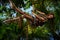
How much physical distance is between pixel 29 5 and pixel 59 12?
23.9 inches

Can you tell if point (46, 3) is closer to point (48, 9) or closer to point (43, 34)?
point (48, 9)

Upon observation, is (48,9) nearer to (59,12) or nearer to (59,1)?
(59,1)

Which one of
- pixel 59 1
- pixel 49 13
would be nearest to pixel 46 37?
pixel 49 13

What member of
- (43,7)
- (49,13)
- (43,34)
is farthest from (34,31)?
(43,7)

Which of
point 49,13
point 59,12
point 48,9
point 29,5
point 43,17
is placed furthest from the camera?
point 29,5

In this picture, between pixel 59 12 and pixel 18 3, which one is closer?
pixel 59 12

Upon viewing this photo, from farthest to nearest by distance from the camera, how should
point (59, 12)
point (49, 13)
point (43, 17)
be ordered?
point (49, 13)
point (43, 17)
point (59, 12)

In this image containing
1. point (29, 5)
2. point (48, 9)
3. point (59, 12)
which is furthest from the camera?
point (29, 5)

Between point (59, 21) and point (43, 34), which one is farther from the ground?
point (59, 21)

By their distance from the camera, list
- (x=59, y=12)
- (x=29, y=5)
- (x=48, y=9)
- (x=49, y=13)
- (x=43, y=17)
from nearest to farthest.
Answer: (x=59, y=12)
(x=43, y=17)
(x=49, y=13)
(x=48, y=9)
(x=29, y=5)

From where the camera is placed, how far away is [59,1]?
5.79 feet

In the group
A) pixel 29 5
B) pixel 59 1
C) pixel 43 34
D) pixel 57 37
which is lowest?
pixel 57 37

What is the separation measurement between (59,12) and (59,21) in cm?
8

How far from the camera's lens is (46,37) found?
6.27ft
